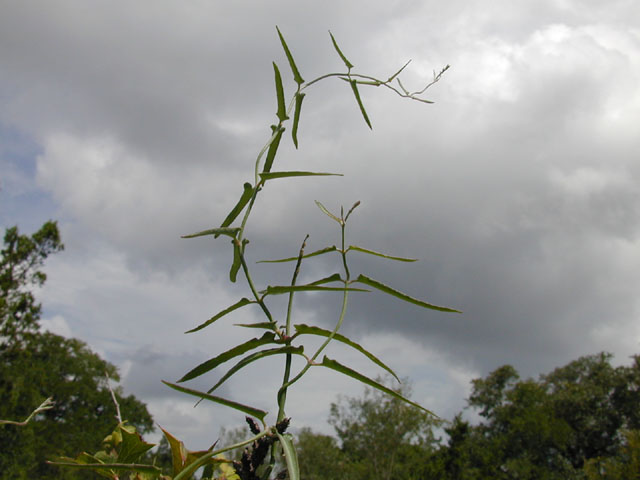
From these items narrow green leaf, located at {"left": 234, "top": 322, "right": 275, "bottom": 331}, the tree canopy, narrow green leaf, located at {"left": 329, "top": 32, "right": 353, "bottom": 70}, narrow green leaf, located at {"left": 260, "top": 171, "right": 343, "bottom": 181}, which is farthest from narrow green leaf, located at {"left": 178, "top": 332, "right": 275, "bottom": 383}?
the tree canopy

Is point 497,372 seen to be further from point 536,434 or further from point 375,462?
point 375,462

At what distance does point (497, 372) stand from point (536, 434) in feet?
16.4

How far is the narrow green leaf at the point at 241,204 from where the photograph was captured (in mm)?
616

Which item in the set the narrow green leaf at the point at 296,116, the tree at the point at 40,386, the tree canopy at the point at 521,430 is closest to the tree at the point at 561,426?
the tree canopy at the point at 521,430

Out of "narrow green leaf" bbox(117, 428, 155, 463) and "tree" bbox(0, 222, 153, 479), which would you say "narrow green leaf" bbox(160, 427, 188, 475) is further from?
"tree" bbox(0, 222, 153, 479)

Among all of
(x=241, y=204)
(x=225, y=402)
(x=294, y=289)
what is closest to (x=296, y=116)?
(x=241, y=204)

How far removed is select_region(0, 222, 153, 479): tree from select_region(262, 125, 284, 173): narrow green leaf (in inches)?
653

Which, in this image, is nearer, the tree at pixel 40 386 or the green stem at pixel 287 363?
the green stem at pixel 287 363

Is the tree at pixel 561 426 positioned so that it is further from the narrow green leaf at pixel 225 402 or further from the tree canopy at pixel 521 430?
the narrow green leaf at pixel 225 402

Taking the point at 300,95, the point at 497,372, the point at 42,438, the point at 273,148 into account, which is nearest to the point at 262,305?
the point at 273,148

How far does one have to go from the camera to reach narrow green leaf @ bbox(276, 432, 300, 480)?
1.33ft

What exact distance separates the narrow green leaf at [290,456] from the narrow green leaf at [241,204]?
27 cm

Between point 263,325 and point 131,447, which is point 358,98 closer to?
point 263,325

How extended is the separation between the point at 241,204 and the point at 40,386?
90.5 ft
